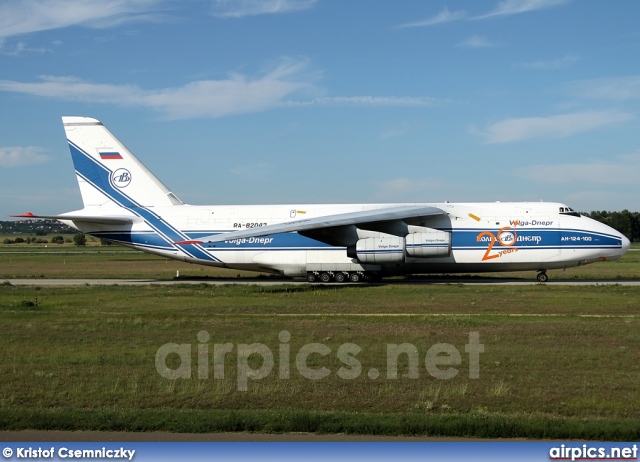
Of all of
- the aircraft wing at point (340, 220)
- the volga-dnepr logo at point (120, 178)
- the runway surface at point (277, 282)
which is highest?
the volga-dnepr logo at point (120, 178)

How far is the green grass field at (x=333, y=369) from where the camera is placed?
26.5 ft

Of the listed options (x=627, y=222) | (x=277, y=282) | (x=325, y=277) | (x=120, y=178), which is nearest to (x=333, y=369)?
(x=325, y=277)

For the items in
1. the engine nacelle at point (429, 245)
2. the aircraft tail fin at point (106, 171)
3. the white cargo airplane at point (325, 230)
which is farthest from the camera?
the aircraft tail fin at point (106, 171)

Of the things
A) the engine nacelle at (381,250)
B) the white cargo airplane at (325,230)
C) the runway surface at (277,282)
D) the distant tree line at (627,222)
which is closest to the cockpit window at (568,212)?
the white cargo airplane at (325,230)

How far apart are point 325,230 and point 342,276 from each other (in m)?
2.50

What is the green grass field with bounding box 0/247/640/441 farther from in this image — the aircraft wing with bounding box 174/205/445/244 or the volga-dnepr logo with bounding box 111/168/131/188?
the volga-dnepr logo with bounding box 111/168/131/188

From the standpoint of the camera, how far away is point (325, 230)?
3097 cm

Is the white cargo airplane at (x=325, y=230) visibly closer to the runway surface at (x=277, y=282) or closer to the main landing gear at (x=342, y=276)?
the main landing gear at (x=342, y=276)

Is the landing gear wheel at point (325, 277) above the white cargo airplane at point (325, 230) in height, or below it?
below

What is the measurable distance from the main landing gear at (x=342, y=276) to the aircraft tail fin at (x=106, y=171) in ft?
25.5

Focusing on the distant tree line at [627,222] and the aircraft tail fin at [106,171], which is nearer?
the aircraft tail fin at [106,171]

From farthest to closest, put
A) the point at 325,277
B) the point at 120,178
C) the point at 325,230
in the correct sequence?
the point at 120,178, the point at 325,277, the point at 325,230

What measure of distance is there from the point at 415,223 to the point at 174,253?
37.2 feet

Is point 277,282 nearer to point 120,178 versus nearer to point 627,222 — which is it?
point 120,178
